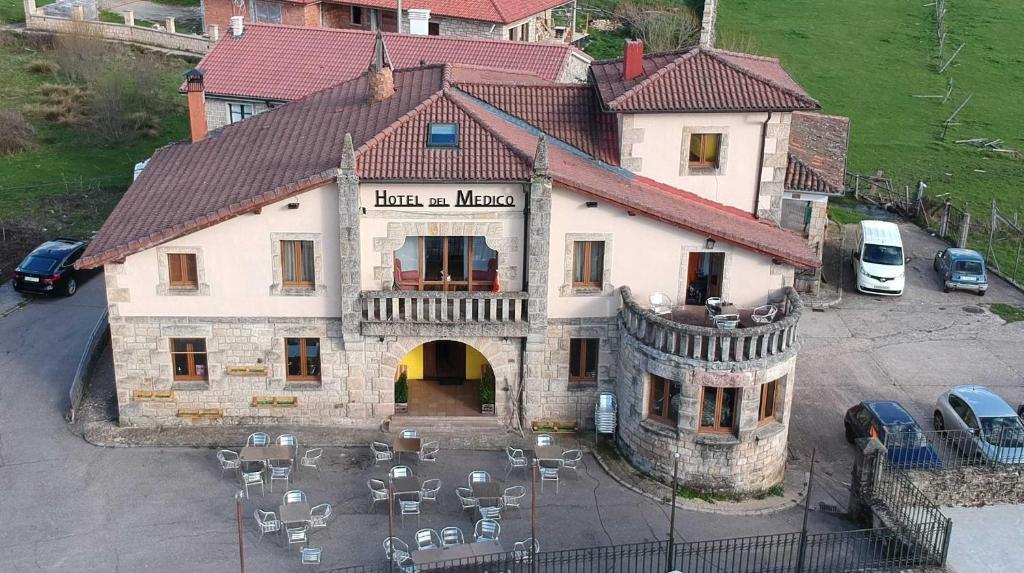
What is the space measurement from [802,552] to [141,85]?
54822 millimetres

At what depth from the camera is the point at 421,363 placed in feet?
119

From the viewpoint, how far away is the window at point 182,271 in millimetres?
32438

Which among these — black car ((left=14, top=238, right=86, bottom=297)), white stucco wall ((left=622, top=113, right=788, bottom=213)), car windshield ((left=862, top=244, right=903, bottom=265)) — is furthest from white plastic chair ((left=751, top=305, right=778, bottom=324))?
black car ((left=14, top=238, right=86, bottom=297))

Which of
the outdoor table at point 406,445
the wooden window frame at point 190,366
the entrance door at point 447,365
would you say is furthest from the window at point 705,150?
the wooden window frame at point 190,366

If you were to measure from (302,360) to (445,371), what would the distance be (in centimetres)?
510

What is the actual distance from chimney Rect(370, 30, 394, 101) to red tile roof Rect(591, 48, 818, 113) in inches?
289

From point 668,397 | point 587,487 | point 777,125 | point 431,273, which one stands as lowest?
point 587,487

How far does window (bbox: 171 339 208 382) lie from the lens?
110 ft

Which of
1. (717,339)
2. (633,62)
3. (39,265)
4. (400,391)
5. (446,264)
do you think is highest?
(633,62)

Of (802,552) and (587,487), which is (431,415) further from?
(802,552)

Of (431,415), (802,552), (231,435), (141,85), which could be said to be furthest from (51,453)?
(141,85)

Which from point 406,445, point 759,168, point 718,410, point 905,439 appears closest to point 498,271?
point 406,445

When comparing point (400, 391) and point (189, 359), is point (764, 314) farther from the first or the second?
point (189, 359)

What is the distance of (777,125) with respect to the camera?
34031mm
